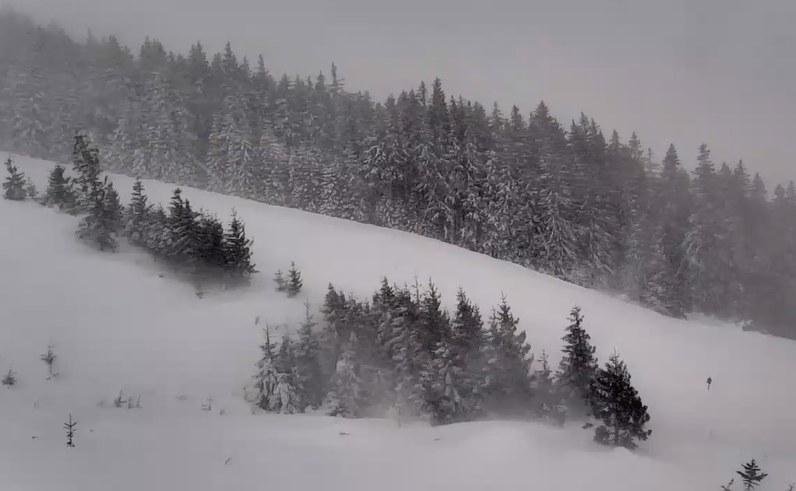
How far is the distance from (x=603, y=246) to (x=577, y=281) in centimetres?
556

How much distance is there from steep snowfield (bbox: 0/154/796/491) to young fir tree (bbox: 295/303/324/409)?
7.75ft

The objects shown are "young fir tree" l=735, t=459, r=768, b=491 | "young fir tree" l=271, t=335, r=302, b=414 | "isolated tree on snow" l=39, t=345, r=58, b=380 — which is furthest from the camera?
"young fir tree" l=271, t=335, r=302, b=414

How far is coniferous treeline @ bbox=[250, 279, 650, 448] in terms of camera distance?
20984 millimetres

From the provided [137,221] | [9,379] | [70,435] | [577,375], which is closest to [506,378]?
[577,375]

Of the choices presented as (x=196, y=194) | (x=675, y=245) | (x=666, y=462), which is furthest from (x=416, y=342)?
(x=675, y=245)

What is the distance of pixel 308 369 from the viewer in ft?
76.0

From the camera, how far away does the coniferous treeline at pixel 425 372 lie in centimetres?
2098

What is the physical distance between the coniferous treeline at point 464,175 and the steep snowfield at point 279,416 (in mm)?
14520

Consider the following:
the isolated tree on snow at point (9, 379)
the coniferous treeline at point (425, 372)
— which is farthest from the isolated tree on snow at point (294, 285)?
the isolated tree on snow at point (9, 379)

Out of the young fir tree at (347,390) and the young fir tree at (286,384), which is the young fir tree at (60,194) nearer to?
the young fir tree at (286,384)

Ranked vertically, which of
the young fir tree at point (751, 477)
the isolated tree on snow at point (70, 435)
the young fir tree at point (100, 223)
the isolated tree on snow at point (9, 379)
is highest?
the young fir tree at point (100, 223)

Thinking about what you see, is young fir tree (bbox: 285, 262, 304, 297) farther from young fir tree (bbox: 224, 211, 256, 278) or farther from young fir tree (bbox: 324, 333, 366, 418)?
young fir tree (bbox: 324, 333, 366, 418)

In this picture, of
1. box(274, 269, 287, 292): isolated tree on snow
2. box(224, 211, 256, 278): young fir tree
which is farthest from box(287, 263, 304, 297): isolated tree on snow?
box(224, 211, 256, 278): young fir tree

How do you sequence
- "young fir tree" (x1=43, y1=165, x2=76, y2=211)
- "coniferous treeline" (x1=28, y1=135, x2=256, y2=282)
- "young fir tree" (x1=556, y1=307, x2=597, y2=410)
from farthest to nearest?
"young fir tree" (x1=43, y1=165, x2=76, y2=211), "coniferous treeline" (x1=28, y1=135, x2=256, y2=282), "young fir tree" (x1=556, y1=307, x2=597, y2=410)
